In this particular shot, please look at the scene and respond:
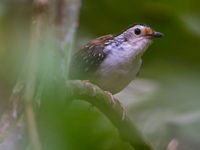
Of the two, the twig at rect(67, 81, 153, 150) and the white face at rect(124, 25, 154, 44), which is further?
the white face at rect(124, 25, 154, 44)

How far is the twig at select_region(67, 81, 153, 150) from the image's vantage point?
2.13 m

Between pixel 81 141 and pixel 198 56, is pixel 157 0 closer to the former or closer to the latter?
pixel 198 56

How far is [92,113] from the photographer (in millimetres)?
1409

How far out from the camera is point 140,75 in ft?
9.48

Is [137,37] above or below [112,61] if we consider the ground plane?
above

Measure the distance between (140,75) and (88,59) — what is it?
0.58 meters

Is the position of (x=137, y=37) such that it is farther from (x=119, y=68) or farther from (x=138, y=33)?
(x=119, y=68)

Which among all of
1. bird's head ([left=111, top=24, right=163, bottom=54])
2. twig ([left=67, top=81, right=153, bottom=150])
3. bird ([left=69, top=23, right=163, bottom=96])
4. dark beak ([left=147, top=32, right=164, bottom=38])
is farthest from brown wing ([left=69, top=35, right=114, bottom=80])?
twig ([left=67, top=81, right=153, bottom=150])

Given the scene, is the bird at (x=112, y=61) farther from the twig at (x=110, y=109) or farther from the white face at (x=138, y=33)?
the twig at (x=110, y=109)

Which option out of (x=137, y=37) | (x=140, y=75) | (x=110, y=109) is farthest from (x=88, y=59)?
(x=110, y=109)

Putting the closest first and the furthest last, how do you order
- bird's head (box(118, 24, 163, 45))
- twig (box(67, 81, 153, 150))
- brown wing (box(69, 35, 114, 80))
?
twig (box(67, 81, 153, 150))
bird's head (box(118, 24, 163, 45))
brown wing (box(69, 35, 114, 80))

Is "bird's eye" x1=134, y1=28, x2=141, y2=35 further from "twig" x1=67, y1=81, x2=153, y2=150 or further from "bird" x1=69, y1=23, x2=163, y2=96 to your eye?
"twig" x1=67, y1=81, x2=153, y2=150

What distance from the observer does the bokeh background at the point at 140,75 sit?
4.15ft

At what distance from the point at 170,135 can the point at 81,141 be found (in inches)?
85.9
